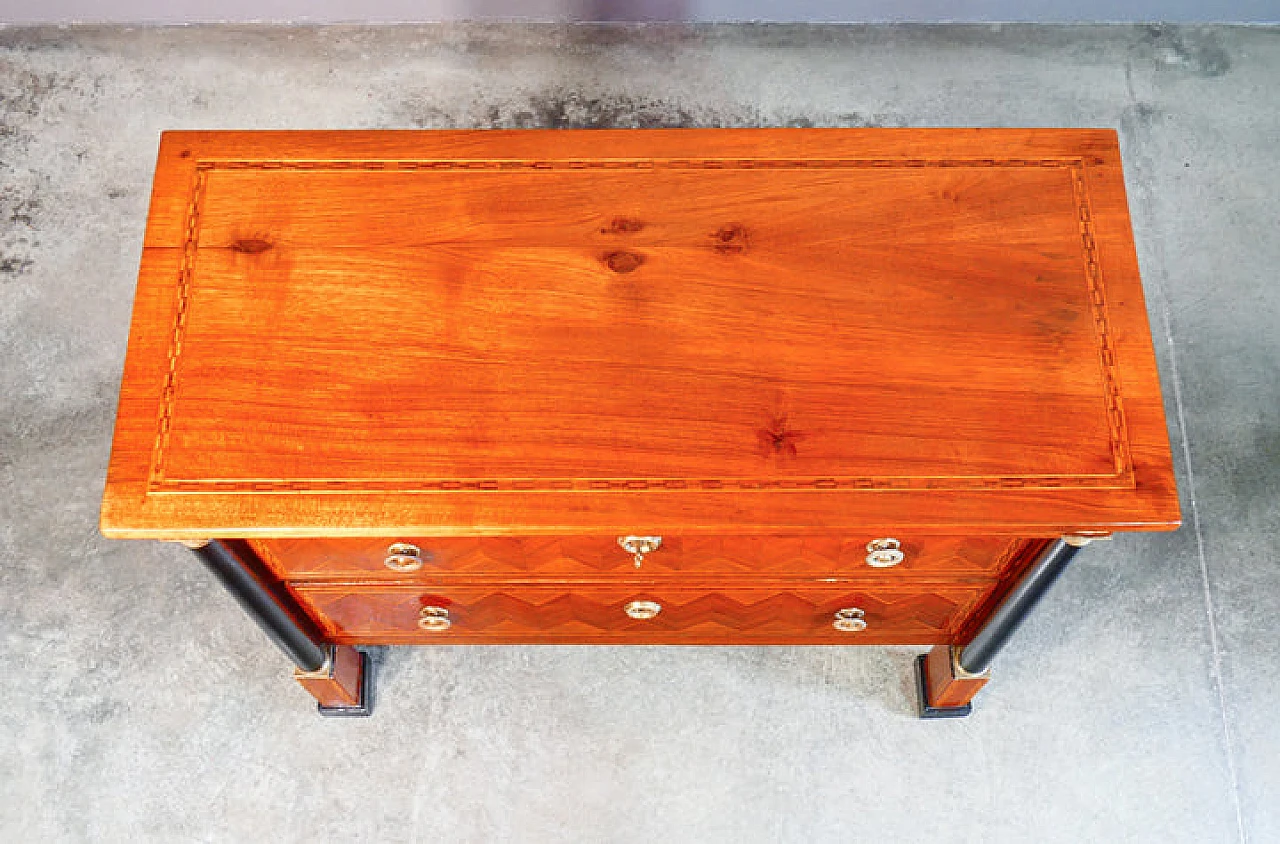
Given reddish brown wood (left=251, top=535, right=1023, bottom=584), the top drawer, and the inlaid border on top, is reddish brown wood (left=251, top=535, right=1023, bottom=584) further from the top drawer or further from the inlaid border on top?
the inlaid border on top

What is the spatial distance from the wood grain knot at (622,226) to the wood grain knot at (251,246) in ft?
1.70

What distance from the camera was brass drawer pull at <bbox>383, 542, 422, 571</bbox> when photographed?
160 cm

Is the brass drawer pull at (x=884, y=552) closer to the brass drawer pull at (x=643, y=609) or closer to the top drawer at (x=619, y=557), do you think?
the top drawer at (x=619, y=557)

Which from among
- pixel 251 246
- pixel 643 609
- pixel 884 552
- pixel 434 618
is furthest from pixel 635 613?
pixel 251 246

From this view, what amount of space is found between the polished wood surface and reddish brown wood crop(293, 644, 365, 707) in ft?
2.03

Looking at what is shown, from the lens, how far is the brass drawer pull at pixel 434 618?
184cm

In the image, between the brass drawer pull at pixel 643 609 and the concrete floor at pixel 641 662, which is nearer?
the brass drawer pull at pixel 643 609

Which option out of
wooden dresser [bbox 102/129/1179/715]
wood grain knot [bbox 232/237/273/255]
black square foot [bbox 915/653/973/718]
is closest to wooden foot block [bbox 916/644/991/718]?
black square foot [bbox 915/653/973/718]

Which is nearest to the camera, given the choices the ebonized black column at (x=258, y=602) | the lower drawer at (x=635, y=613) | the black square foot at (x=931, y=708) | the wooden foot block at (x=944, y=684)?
the ebonized black column at (x=258, y=602)

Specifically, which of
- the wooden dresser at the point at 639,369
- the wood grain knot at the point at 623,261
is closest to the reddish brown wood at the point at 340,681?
the wooden dresser at the point at 639,369

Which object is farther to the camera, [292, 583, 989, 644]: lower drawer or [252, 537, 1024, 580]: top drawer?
[292, 583, 989, 644]: lower drawer

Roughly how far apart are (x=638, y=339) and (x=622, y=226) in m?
0.20

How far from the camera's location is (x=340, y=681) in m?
2.04

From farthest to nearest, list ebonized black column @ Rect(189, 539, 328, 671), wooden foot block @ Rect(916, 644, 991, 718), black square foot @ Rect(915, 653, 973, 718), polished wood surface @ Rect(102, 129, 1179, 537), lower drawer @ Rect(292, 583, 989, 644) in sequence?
black square foot @ Rect(915, 653, 973, 718) → wooden foot block @ Rect(916, 644, 991, 718) → lower drawer @ Rect(292, 583, 989, 644) → ebonized black column @ Rect(189, 539, 328, 671) → polished wood surface @ Rect(102, 129, 1179, 537)
